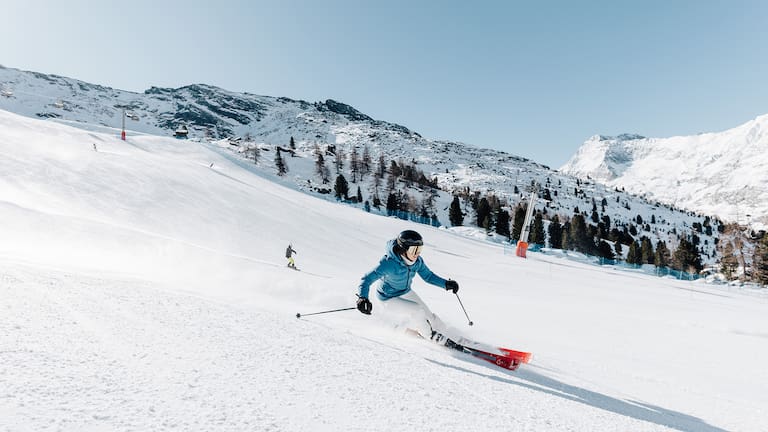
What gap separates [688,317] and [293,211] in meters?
21.6

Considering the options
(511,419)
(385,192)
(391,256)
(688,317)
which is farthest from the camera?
(385,192)

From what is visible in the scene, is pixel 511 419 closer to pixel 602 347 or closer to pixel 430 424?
pixel 430 424

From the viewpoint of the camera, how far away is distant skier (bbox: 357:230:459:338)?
17.4 ft

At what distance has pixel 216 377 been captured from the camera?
2660 mm

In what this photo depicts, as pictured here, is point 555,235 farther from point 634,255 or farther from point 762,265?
point 762,265

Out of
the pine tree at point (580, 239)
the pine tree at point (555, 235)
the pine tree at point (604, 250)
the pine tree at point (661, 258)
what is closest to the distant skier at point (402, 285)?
the pine tree at point (555, 235)

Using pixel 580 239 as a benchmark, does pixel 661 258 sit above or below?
below

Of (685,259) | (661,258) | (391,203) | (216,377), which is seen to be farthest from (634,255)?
(216,377)

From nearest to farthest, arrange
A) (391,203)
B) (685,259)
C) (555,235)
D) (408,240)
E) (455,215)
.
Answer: (408,240) < (685,259) < (391,203) < (555,235) < (455,215)

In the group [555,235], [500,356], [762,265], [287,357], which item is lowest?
[555,235]

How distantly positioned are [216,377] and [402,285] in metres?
3.25

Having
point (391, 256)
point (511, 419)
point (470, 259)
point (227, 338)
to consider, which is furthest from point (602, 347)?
point (470, 259)

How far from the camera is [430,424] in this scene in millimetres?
2529

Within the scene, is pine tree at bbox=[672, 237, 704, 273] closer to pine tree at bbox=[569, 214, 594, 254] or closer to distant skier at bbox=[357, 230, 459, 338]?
pine tree at bbox=[569, 214, 594, 254]
